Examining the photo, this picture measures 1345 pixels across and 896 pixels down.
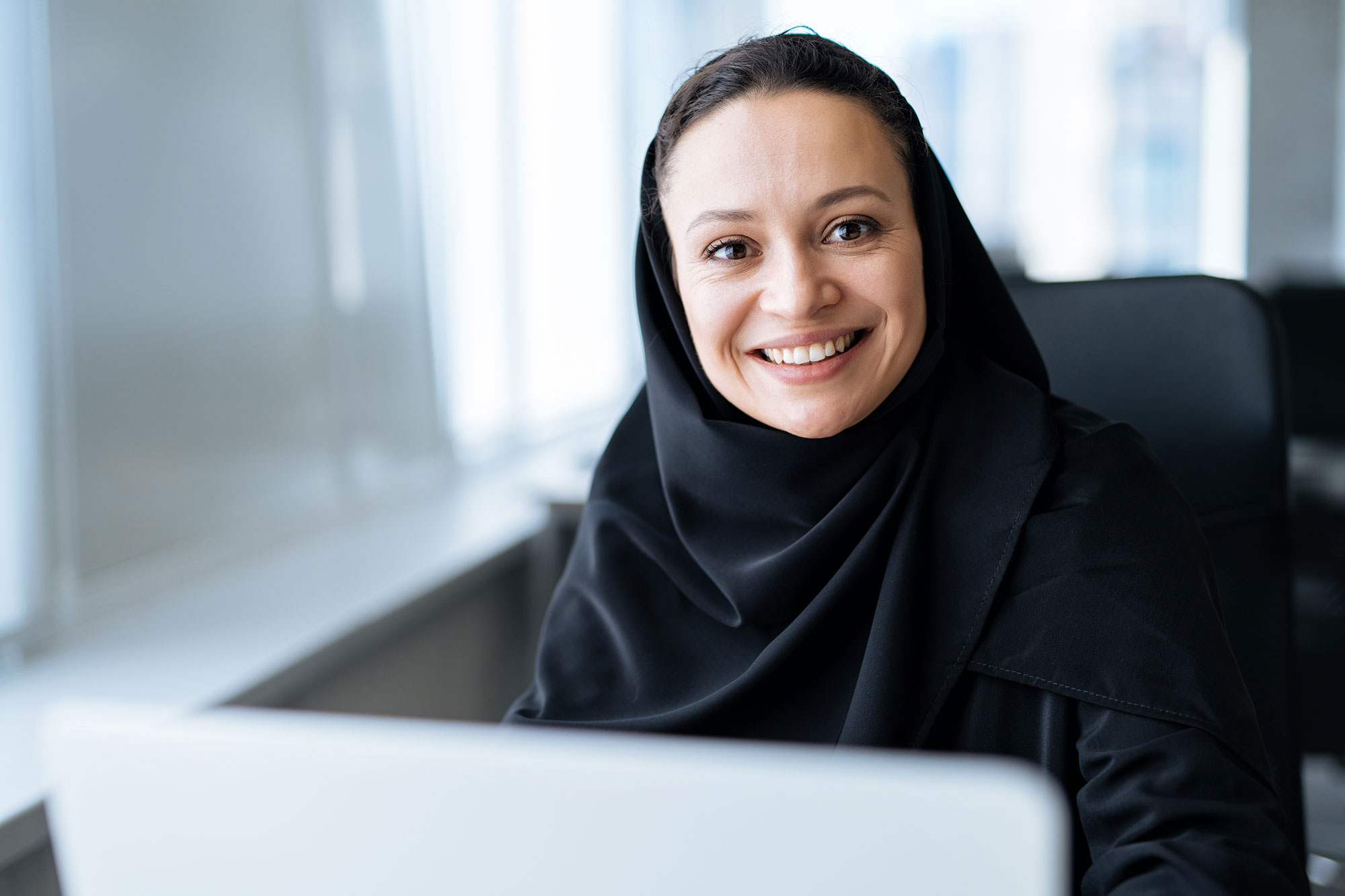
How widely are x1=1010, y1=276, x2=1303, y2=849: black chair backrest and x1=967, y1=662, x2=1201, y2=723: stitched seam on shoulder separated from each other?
331mm

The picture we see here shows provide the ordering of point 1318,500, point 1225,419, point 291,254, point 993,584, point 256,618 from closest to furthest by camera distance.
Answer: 1. point 993,584
2. point 1225,419
3. point 256,618
4. point 291,254
5. point 1318,500

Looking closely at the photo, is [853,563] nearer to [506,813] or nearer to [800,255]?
[800,255]

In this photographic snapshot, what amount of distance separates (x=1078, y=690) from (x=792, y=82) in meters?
0.60

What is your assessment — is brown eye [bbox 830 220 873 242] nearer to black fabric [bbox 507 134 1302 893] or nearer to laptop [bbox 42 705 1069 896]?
black fabric [bbox 507 134 1302 893]

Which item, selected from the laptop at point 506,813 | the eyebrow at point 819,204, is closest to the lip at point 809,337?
the eyebrow at point 819,204

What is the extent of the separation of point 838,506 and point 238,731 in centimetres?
73

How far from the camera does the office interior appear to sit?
1377 mm

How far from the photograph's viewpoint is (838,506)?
1.08 meters

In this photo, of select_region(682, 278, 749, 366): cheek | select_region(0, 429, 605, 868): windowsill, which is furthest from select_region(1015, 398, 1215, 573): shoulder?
select_region(0, 429, 605, 868): windowsill

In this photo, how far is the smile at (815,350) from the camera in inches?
42.7

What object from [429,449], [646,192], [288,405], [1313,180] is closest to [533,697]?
[646,192]

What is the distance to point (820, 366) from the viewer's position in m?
1.08

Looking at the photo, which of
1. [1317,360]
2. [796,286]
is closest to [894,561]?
[796,286]

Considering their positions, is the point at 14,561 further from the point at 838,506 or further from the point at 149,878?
the point at 149,878
